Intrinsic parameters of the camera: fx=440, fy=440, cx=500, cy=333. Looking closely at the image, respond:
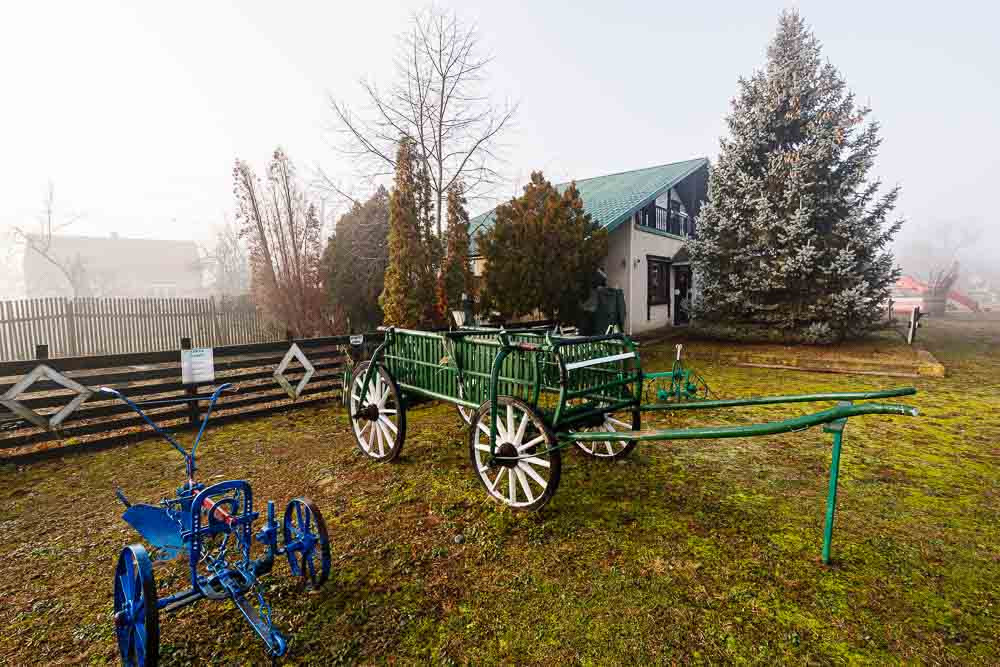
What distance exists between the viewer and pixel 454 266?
39.5ft

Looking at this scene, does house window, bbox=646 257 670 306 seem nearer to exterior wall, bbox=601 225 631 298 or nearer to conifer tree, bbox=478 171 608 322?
exterior wall, bbox=601 225 631 298

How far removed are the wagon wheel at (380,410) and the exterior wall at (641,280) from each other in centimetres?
1180

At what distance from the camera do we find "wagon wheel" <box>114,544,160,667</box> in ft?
6.80

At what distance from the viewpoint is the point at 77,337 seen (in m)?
12.1

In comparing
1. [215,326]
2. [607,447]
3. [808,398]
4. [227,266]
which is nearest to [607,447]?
[607,447]

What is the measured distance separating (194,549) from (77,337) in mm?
13914

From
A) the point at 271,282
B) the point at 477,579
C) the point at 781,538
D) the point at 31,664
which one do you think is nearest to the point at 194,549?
the point at 31,664

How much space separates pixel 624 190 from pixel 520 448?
620 inches

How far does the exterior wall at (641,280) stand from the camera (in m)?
15.5

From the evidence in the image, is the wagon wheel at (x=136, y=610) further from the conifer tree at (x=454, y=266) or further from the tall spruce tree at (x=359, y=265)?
the tall spruce tree at (x=359, y=265)

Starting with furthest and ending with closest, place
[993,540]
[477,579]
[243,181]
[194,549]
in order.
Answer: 1. [243,181]
2. [993,540]
3. [477,579]
4. [194,549]

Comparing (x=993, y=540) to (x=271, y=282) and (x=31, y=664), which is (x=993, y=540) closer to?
(x=31, y=664)

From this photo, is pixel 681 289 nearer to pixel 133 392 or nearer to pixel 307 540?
pixel 133 392

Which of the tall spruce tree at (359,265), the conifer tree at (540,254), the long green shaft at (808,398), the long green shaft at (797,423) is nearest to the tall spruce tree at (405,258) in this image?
the conifer tree at (540,254)
